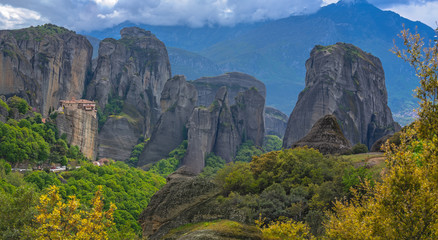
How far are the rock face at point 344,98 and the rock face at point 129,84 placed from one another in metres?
44.6

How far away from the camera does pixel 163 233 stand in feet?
91.6

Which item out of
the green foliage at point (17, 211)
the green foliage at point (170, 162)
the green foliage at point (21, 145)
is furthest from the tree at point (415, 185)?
the green foliage at point (170, 162)

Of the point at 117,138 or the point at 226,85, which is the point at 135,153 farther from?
the point at 226,85

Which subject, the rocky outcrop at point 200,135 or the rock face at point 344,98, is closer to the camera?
the rock face at point 344,98

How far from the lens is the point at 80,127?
89.0m

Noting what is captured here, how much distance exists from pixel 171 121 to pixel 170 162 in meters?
14.5

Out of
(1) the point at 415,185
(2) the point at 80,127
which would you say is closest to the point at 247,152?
(2) the point at 80,127

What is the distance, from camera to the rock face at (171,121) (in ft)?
386

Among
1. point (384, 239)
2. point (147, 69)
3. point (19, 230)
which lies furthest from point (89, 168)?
point (147, 69)

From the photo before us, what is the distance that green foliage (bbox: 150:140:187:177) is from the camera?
10988 centimetres

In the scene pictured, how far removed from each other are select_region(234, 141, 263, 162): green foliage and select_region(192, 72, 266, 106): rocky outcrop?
161 ft

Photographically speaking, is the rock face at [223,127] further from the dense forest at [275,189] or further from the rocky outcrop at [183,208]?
the rocky outcrop at [183,208]

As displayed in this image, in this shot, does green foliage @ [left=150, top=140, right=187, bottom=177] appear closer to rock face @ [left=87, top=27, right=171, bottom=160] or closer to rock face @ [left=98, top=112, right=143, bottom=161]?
rock face @ [left=98, top=112, right=143, bottom=161]

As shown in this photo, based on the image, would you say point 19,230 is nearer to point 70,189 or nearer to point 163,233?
point 163,233
